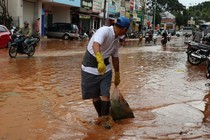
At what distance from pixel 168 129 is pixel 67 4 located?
30516mm

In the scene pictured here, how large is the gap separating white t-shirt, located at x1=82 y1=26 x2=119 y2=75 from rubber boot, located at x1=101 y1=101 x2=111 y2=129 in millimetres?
476

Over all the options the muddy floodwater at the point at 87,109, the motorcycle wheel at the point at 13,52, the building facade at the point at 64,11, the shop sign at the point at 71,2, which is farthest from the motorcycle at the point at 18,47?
the shop sign at the point at 71,2

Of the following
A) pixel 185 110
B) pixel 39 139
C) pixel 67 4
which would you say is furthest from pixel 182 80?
pixel 67 4

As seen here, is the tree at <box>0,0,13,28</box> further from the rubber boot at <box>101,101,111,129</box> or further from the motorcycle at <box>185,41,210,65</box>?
the rubber boot at <box>101,101,111,129</box>

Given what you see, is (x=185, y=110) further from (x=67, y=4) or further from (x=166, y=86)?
(x=67, y=4)

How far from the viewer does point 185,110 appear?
6012 mm

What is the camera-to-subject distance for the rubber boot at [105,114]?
187 inches

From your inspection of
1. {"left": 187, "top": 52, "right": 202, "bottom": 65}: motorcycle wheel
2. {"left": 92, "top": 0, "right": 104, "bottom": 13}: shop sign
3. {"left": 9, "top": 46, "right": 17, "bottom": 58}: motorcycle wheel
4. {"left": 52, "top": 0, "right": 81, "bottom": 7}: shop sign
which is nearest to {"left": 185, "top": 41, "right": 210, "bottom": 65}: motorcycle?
{"left": 187, "top": 52, "right": 202, "bottom": 65}: motorcycle wheel

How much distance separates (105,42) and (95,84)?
0.61 meters

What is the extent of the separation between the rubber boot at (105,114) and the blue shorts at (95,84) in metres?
0.16

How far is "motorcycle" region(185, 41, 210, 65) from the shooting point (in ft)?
45.2

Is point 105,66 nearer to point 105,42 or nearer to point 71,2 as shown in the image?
point 105,42

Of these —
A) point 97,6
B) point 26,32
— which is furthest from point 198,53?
point 97,6

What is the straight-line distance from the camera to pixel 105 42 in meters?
4.56
